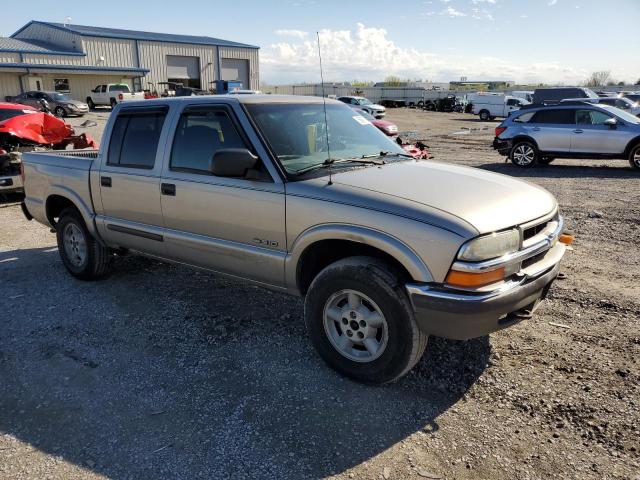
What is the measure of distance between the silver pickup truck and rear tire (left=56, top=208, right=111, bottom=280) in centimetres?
31

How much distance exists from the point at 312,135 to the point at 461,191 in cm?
134

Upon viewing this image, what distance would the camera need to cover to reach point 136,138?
4688 mm

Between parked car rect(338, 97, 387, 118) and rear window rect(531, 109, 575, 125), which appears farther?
parked car rect(338, 97, 387, 118)

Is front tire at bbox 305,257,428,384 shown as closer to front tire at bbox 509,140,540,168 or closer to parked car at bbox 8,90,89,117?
front tire at bbox 509,140,540,168

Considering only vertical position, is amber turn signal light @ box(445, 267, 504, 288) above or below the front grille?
below

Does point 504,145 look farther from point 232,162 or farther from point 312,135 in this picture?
point 232,162

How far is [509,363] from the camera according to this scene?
3.68 m

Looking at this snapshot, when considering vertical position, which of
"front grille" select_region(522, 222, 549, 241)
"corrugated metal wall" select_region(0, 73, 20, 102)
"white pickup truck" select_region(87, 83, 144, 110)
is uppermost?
"corrugated metal wall" select_region(0, 73, 20, 102)

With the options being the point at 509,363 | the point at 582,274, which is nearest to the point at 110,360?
the point at 509,363

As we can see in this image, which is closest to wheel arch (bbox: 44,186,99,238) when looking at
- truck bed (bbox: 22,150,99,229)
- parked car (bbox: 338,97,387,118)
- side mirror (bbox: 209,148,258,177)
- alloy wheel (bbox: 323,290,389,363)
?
truck bed (bbox: 22,150,99,229)

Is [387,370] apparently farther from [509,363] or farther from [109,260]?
[109,260]

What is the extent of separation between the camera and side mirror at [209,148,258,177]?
3498 millimetres

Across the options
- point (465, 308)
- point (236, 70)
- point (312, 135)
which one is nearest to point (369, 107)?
point (236, 70)

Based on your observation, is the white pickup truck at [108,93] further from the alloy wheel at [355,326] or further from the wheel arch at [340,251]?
the alloy wheel at [355,326]
